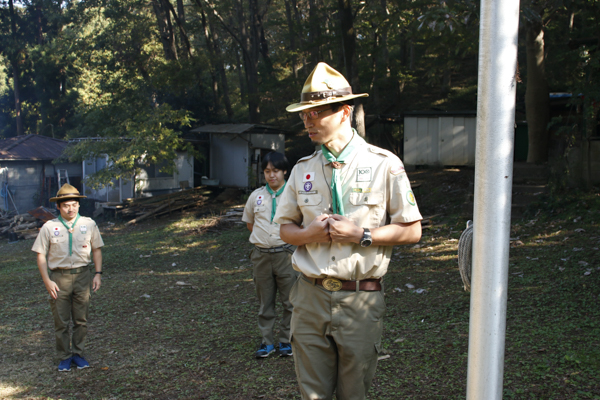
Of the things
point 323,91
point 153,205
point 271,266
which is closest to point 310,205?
point 323,91

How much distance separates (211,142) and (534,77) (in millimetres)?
13830

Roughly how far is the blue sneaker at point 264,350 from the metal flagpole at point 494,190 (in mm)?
3406

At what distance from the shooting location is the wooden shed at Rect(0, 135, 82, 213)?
941 inches

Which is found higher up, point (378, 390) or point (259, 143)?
point (259, 143)

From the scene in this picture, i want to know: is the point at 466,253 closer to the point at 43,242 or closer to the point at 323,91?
the point at 323,91

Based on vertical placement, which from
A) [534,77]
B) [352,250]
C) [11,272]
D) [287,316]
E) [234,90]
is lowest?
[11,272]

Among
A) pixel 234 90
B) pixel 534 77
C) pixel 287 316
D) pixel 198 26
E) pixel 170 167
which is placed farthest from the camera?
pixel 234 90

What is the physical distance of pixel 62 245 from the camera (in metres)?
5.35

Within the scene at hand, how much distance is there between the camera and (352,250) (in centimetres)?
272

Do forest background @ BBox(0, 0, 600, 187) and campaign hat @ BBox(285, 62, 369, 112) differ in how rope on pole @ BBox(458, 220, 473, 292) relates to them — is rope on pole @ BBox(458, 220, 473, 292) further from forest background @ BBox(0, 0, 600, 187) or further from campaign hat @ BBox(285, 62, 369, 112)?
forest background @ BBox(0, 0, 600, 187)

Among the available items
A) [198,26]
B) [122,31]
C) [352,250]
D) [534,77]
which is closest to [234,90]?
[198,26]

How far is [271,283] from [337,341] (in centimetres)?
266

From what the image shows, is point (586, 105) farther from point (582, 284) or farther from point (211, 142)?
point (211, 142)

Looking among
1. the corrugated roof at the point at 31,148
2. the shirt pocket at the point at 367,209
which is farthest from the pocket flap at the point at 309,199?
the corrugated roof at the point at 31,148
